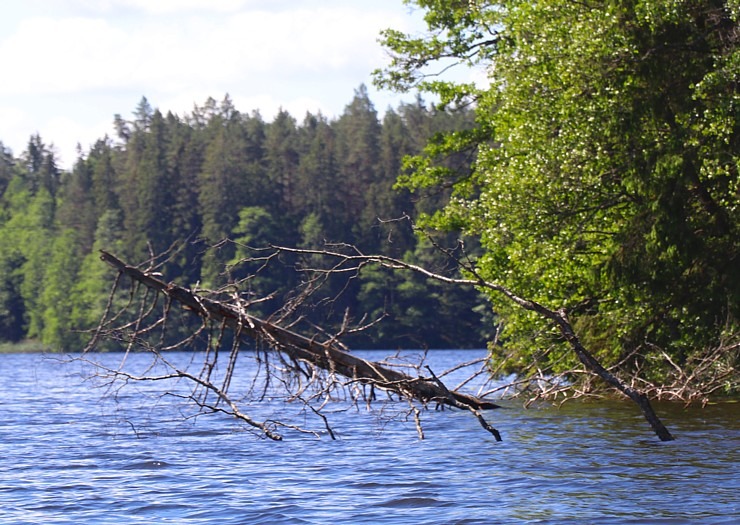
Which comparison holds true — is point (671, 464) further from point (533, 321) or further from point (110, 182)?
point (110, 182)

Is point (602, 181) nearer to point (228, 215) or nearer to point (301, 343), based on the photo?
point (301, 343)

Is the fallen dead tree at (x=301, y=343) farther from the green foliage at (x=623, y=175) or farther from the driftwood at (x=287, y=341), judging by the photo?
the green foliage at (x=623, y=175)

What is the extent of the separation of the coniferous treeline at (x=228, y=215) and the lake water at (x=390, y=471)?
66.2 meters

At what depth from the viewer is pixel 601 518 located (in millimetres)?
11539

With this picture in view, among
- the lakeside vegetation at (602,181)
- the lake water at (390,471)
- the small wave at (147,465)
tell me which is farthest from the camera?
the lakeside vegetation at (602,181)

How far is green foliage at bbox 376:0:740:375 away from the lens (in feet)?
68.9

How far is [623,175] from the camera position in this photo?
21.9 metres

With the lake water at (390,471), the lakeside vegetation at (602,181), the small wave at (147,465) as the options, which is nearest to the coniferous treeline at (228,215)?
the lakeside vegetation at (602,181)

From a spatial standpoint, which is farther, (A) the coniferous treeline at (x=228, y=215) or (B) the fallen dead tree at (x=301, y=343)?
(A) the coniferous treeline at (x=228, y=215)

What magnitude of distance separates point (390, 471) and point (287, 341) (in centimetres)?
335

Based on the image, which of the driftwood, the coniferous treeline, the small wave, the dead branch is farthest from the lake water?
the coniferous treeline

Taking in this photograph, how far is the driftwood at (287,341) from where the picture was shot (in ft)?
55.8

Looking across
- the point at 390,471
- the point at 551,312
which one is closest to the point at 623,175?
the point at 551,312

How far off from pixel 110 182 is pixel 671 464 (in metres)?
108
